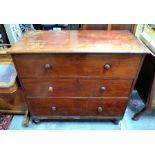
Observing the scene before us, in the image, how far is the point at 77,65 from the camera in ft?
3.47

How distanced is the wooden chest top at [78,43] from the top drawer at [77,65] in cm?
4

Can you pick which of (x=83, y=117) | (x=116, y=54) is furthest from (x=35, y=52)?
(x=83, y=117)

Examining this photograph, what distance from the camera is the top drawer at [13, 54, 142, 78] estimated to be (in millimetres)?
1013

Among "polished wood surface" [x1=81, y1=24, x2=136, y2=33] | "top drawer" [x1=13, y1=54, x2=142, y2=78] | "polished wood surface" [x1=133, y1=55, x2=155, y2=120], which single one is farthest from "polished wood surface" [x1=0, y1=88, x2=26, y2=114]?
"polished wood surface" [x1=133, y1=55, x2=155, y2=120]

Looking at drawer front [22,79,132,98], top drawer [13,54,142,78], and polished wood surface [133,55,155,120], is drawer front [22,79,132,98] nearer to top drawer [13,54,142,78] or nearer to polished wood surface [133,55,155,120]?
top drawer [13,54,142,78]

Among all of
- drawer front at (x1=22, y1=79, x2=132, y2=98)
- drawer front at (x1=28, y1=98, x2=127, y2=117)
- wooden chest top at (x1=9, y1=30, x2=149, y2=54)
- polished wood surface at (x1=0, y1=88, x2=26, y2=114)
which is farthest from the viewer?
polished wood surface at (x1=0, y1=88, x2=26, y2=114)

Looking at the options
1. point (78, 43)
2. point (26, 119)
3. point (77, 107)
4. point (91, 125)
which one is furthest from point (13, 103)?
A: point (78, 43)

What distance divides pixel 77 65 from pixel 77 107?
1.55ft

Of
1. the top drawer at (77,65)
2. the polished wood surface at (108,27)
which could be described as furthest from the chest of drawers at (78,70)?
the polished wood surface at (108,27)

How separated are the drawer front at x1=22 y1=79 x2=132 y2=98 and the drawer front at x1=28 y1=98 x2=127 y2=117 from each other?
0.07m

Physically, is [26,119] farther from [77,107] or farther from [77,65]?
[77,65]

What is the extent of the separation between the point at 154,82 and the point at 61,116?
2.99ft

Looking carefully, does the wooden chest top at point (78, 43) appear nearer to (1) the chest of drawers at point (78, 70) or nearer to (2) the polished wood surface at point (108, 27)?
(1) the chest of drawers at point (78, 70)
